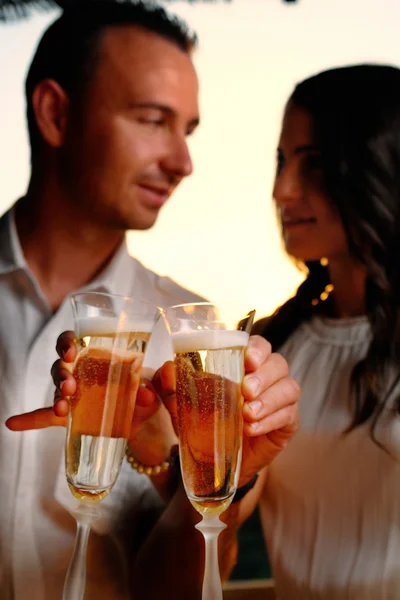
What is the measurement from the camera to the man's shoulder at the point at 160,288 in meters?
1.82

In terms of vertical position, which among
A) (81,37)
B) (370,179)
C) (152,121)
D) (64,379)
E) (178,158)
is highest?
(81,37)

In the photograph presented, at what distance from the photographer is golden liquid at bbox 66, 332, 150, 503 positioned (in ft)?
3.04

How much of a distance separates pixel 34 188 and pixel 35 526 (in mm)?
913

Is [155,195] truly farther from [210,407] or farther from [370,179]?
[210,407]

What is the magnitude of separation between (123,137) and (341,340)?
2.66 ft

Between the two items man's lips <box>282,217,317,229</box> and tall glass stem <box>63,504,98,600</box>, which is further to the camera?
man's lips <box>282,217,317,229</box>

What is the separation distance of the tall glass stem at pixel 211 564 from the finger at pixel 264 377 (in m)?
0.19

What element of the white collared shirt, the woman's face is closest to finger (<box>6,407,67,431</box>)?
the white collared shirt

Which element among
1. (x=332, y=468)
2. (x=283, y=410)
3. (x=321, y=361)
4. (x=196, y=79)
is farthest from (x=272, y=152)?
(x=283, y=410)

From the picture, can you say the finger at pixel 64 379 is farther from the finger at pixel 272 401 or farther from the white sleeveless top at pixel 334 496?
the white sleeveless top at pixel 334 496

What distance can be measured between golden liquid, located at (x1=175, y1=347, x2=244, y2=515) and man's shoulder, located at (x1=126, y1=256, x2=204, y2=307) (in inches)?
35.4

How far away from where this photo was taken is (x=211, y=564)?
84 cm

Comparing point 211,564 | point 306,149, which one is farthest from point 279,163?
point 211,564

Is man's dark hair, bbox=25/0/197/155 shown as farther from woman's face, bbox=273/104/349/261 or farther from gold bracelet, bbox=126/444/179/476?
gold bracelet, bbox=126/444/179/476
